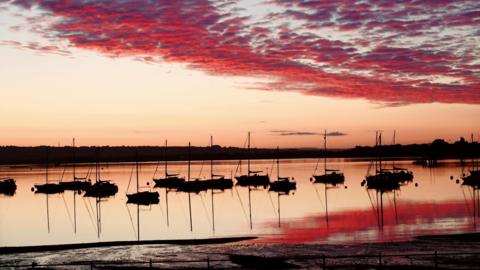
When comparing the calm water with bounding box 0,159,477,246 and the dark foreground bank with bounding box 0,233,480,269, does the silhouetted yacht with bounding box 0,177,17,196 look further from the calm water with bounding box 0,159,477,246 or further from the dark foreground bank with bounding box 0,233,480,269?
the dark foreground bank with bounding box 0,233,480,269

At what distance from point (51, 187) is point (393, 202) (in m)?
88.3

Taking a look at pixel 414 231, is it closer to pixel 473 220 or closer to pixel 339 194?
pixel 473 220

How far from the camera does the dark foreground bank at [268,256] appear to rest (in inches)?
1658

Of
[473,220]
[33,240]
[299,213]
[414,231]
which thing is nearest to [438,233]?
[414,231]

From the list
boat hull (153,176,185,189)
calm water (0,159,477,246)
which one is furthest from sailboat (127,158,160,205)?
Result: boat hull (153,176,185,189)

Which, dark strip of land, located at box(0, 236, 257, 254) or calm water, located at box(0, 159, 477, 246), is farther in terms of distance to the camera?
calm water, located at box(0, 159, 477, 246)

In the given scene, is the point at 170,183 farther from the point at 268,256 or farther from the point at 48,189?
the point at 268,256

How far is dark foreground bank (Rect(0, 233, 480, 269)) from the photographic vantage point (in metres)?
42.1

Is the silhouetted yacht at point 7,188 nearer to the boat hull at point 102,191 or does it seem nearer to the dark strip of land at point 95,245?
the boat hull at point 102,191

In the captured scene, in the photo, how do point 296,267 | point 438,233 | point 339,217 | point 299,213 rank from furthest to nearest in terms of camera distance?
point 299,213 → point 339,217 → point 438,233 → point 296,267

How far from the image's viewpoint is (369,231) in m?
68.6

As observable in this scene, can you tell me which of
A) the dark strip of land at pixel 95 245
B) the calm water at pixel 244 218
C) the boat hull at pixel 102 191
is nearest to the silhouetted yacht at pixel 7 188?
the calm water at pixel 244 218

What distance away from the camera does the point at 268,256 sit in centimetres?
4781

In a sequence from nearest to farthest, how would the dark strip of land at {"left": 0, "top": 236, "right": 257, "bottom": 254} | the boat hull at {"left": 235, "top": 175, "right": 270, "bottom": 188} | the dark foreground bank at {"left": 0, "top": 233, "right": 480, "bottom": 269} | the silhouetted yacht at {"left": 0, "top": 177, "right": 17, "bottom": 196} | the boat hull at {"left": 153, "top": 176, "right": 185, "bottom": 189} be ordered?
the dark foreground bank at {"left": 0, "top": 233, "right": 480, "bottom": 269}
the dark strip of land at {"left": 0, "top": 236, "right": 257, "bottom": 254}
the silhouetted yacht at {"left": 0, "top": 177, "right": 17, "bottom": 196}
the boat hull at {"left": 153, "top": 176, "right": 185, "bottom": 189}
the boat hull at {"left": 235, "top": 175, "right": 270, "bottom": 188}
